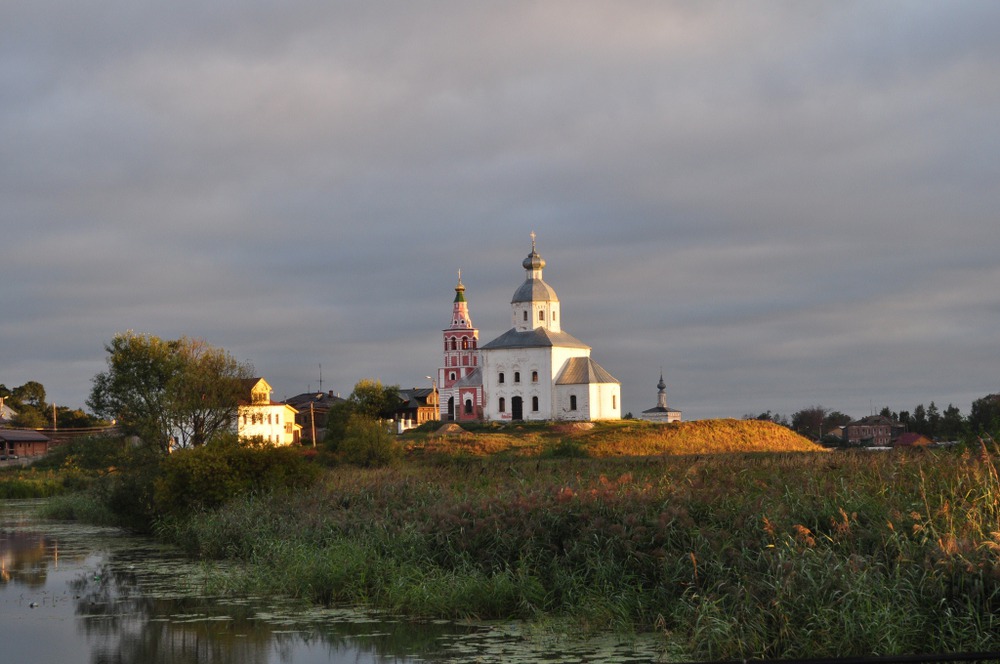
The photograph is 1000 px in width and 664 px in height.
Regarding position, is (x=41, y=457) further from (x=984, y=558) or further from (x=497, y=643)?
(x=984, y=558)

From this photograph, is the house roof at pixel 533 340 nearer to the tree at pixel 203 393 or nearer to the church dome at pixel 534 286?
the church dome at pixel 534 286

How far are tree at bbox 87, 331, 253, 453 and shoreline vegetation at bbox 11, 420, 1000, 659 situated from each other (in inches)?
1009

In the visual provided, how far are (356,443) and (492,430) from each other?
94.9ft

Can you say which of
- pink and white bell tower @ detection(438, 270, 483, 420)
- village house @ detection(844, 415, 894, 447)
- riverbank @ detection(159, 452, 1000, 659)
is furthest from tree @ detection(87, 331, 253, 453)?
village house @ detection(844, 415, 894, 447)

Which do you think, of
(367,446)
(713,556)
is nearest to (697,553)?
(713,556)

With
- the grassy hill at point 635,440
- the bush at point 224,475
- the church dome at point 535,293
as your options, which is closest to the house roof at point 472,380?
the church dome at point 535,293

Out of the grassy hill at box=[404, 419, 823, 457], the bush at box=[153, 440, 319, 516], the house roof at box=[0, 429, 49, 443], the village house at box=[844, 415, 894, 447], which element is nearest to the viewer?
the bush at box=[153, 440, 319, 516]

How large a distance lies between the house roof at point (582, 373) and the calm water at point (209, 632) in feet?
192

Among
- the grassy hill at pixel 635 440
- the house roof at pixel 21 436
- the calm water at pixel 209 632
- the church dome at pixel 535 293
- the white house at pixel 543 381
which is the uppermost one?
the church dome at pixel 535 293

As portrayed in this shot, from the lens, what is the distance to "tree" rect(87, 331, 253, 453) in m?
46.9

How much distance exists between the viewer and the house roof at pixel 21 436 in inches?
2963

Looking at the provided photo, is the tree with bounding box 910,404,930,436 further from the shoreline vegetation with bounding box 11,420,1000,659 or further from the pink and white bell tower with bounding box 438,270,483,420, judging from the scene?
the shoreline vegetation with bounding box 11,420,1000,659

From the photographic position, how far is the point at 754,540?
42.5 ft

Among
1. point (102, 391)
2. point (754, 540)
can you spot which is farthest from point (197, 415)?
point (754, 540)
